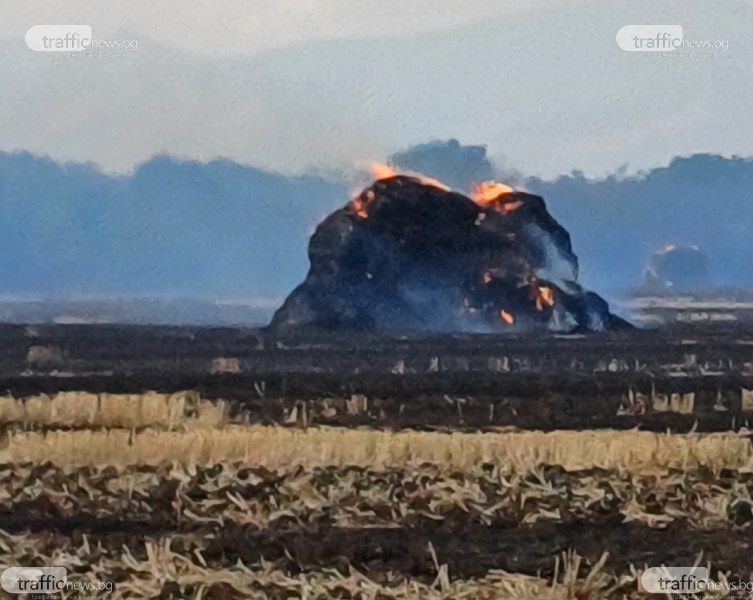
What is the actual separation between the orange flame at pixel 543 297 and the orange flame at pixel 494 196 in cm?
18

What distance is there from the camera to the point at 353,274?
2.31 metres

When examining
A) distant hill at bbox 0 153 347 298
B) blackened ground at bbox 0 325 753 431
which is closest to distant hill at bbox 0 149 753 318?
distant hill at bbox 0 153 347 298

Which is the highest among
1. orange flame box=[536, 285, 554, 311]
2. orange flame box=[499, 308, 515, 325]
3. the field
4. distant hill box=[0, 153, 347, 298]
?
distant hill box=[0, 153, 347, 298]

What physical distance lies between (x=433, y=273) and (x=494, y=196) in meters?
0.20

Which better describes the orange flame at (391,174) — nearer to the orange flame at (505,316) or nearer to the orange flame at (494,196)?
the orange flame at (494,196)

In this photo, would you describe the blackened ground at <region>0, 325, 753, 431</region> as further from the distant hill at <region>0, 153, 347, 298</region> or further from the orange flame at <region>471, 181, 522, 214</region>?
the orange flame at <region>471, 181, 522, 214</region>

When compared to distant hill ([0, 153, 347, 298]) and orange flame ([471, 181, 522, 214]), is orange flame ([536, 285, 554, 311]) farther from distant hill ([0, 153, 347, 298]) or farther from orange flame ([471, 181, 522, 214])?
distant hill ([0, 153, 347, 298])

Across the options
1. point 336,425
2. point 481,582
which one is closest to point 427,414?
→ point 336,425

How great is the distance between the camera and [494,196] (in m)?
2.33

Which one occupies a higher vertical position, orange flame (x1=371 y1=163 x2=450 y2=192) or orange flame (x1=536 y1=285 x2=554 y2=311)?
orange flame (x1=371 y1=163 x2=450 y2=192)

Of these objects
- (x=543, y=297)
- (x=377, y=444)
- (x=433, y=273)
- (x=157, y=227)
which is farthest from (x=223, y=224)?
(x=543, y=297)

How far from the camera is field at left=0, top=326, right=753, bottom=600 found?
2238mm

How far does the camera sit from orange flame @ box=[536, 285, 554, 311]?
2324 mm

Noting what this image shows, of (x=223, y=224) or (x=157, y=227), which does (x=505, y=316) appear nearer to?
(x=223, y=224)
